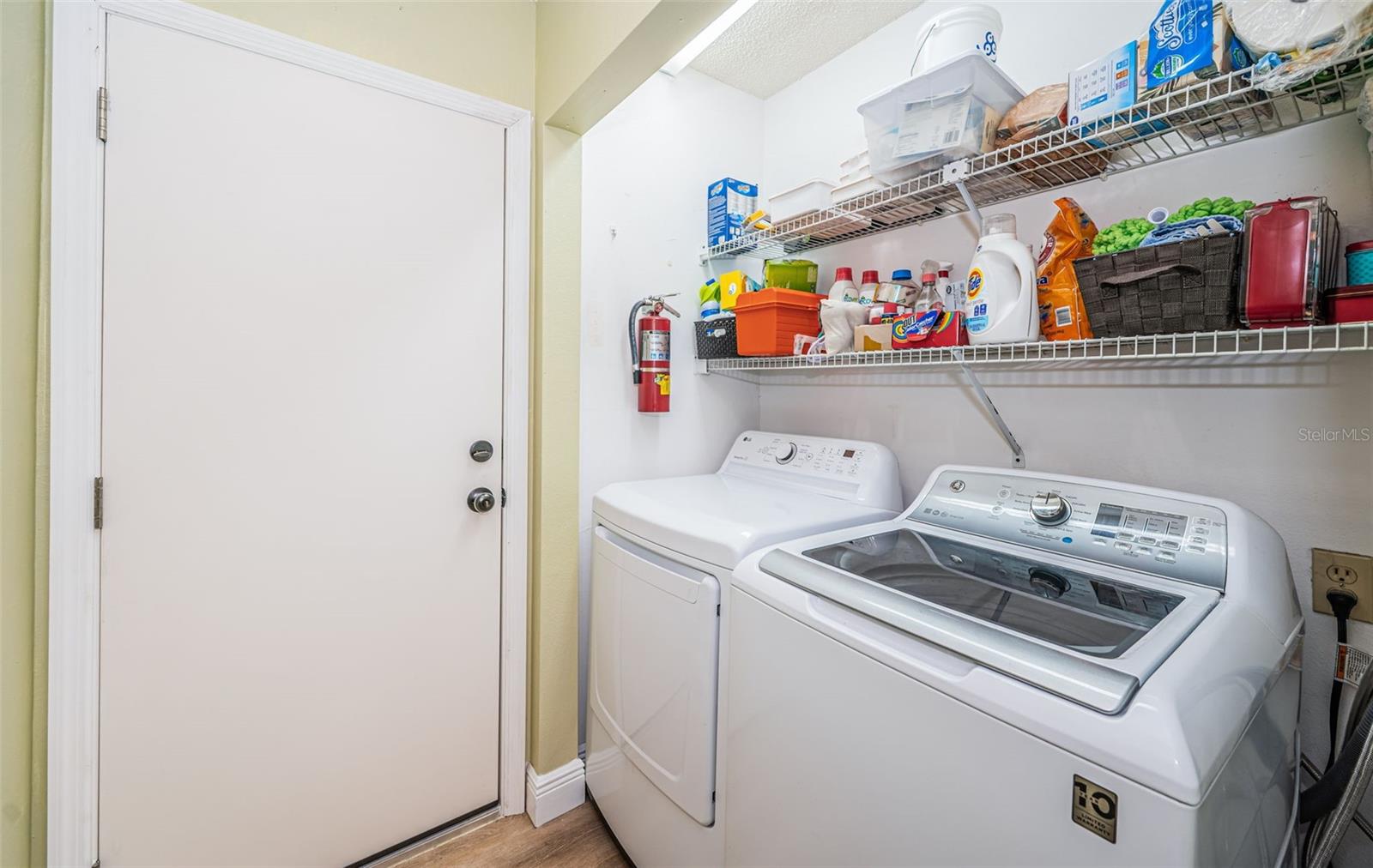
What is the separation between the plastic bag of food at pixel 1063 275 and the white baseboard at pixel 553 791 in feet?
6.07

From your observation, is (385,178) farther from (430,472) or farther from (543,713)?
(543,713)

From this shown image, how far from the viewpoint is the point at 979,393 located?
61.2 inches

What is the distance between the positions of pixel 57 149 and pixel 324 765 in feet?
5.07

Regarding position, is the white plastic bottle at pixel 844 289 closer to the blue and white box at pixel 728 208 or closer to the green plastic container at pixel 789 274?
the green plastic container at pixel 789 274

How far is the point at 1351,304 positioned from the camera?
881mm

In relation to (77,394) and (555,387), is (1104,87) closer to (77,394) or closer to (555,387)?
(555,387)

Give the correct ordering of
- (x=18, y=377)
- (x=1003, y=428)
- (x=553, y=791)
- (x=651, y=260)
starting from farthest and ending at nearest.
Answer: (x=651, y=260) < (x=553, y=791) < (x=1003, y=428) < (x=18, y=377)

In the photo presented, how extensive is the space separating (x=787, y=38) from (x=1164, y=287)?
5.01ft

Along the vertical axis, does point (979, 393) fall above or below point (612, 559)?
above

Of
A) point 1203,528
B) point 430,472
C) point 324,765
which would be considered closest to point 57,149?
point 430,472

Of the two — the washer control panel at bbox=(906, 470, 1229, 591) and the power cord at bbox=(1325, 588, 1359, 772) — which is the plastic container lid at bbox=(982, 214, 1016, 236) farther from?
the power cord at bbox=(1325, 588, 1359, 772)

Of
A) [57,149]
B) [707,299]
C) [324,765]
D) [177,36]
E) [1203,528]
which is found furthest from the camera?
[707,299]

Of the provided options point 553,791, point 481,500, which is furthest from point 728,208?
point 553,791

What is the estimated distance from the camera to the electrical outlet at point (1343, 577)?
1.08m
